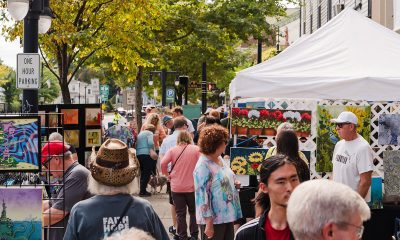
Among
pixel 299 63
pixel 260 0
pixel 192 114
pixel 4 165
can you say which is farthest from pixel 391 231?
pixel 260 0

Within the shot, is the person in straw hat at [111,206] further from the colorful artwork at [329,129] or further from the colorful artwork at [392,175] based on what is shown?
the colorful artwork at [329,129]

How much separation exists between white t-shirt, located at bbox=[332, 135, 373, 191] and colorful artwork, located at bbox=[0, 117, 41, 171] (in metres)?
3.50

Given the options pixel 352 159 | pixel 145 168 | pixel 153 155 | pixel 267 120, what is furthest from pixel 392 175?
pixel 145 168

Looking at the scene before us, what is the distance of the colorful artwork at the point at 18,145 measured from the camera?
5.58 meters

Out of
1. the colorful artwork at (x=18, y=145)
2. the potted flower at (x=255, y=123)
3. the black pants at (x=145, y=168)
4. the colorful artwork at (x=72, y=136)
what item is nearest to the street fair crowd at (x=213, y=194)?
the colorful artwork at (x=18, y=145)

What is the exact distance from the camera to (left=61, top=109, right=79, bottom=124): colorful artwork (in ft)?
33.9

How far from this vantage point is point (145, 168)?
1520 centimetres

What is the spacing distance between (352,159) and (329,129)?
7.62 feet

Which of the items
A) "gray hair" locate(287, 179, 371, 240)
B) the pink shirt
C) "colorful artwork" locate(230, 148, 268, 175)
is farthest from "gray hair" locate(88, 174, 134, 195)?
the pink shirt

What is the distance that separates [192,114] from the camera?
2942 centimetres

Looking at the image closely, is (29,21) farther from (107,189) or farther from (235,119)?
(107,189)

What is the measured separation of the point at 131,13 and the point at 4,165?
11.8 metres

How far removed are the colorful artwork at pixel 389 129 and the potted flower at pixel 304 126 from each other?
3.20 feet

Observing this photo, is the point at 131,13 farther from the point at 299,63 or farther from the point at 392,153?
the point at 392,153
